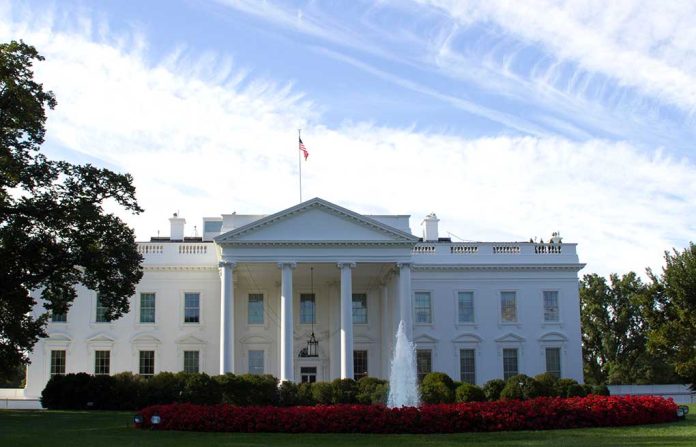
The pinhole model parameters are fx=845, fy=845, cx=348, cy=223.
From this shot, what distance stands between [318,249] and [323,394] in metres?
7.49

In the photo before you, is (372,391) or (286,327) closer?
(372,391)

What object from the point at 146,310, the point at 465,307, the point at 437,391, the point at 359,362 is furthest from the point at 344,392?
the point at 146,310

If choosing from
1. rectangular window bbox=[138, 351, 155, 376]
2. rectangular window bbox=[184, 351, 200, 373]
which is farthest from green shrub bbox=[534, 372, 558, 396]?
rectangular window bbox=[138, 351, 155, 376]

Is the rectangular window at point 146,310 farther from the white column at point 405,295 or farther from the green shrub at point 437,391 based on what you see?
the green shrub at point 437,391

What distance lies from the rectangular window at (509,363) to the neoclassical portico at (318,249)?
29.1 feet

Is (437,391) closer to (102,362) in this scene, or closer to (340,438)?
(340,438)

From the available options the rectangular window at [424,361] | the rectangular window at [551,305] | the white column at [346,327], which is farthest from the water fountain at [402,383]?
the rectangular window at [551,305]

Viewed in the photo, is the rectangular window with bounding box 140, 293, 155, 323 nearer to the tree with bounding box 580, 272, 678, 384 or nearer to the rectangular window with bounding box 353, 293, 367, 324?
the rectangular window with bounding box 353, 293, 367, 324

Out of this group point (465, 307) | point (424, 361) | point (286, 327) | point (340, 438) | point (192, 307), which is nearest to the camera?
point (340, 438)

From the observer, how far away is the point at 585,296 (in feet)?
212

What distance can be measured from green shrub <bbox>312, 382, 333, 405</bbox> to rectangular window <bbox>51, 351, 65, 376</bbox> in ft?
50.5

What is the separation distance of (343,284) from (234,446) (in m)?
19.9

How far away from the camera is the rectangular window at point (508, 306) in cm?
4566

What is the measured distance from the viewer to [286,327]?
38.2 metres
